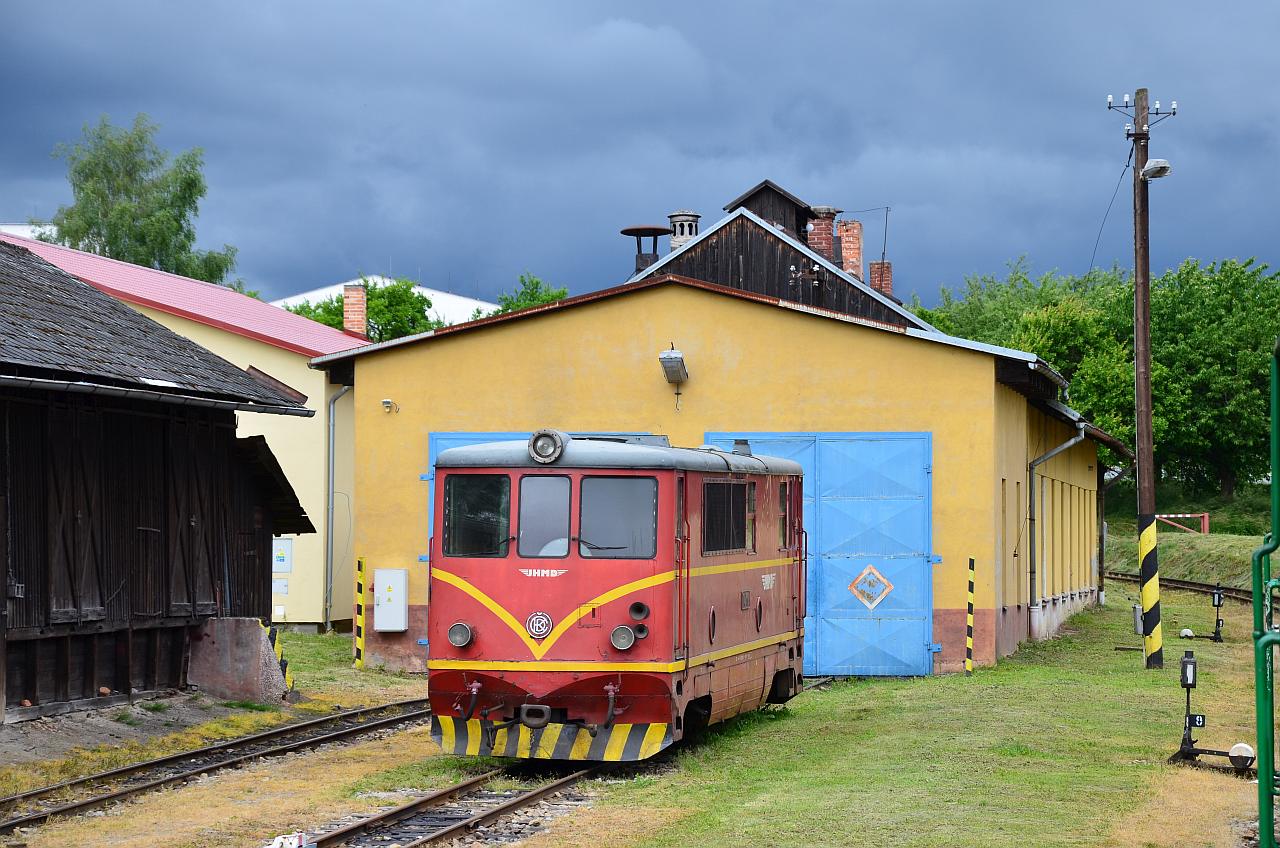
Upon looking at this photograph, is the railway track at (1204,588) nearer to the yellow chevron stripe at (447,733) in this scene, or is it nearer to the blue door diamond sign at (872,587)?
the blue door diamond sign at (872,587)

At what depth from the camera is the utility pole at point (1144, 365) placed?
22078 millimetres

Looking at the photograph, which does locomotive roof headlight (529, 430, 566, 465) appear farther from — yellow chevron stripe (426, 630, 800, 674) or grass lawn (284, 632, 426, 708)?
grass lawn (284, 632, 426, 708)

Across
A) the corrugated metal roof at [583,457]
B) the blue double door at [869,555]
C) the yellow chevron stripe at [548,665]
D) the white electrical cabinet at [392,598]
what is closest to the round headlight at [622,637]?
the yellow chevron stripe at [548,665]

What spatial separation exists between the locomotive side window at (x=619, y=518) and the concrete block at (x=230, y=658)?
6593 millimetres

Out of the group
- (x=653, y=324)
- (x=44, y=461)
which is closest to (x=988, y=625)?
(x=653, y=324)

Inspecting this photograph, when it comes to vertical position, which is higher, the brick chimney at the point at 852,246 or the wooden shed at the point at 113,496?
the brick chimney at the point at 852,246

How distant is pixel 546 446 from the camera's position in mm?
13453

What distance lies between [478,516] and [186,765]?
3615 millimetres

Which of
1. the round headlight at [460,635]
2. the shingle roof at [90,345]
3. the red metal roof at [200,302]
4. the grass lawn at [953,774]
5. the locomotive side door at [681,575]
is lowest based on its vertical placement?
the grass lawn at [953,774]

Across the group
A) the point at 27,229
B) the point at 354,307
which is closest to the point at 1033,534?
the point at 354,307

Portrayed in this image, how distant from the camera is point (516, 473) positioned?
13555mm

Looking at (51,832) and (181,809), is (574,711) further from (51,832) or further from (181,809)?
(51,832)

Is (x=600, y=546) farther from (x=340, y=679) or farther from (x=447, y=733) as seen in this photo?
(x=340, y=679)

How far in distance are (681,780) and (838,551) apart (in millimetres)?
9237
